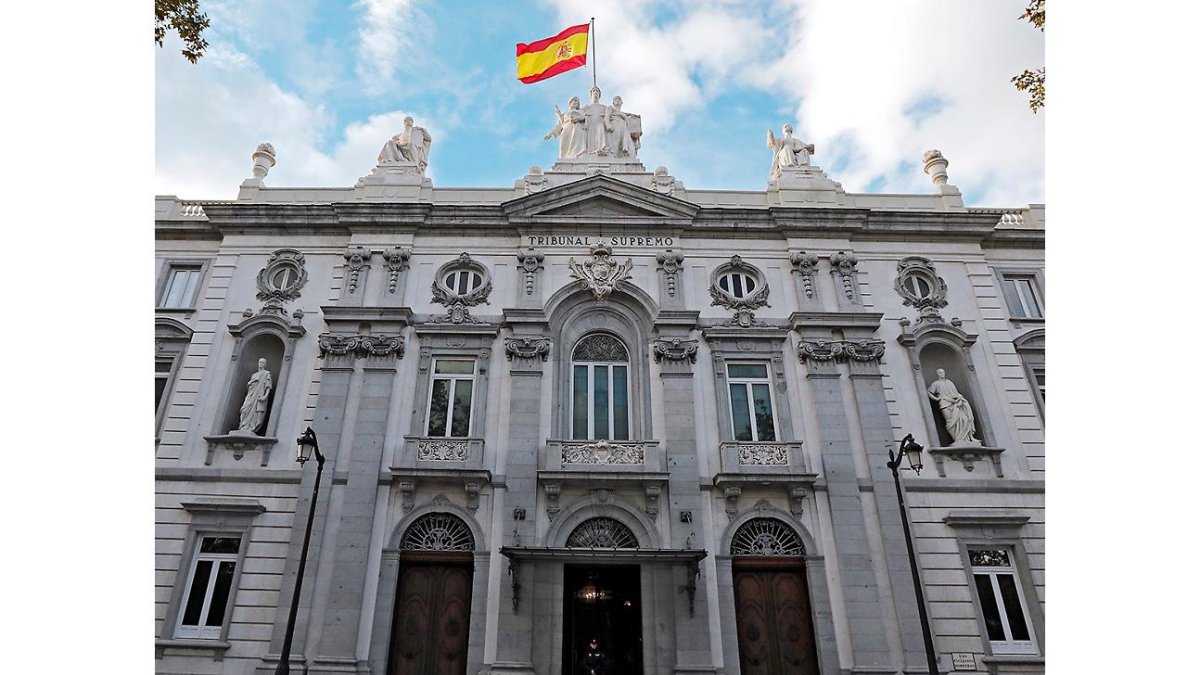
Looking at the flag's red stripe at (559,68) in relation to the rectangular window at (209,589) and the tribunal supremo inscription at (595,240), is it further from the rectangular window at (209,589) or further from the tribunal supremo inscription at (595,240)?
the rectangular window at (209,589)

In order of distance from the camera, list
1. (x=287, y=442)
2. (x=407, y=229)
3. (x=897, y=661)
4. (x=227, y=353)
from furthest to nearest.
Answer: (x=407, y=229) → (x=227, y=353) → (x=287, y=442) → (x=897, y=661)

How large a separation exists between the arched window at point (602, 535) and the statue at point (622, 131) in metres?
12.5

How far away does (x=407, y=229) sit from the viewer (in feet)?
68.3

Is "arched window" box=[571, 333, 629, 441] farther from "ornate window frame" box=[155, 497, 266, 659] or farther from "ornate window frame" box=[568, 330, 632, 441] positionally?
"ornate window frame" box=[155, 497, 266, 659]

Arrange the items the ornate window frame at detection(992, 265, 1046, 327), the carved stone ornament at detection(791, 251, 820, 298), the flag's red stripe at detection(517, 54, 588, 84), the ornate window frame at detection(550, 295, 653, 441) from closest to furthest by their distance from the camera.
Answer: the ornate window frame at detection(550, 295, 653, 441)
the carved stone ornament at detection(791, 251, 820, 298)
the ornate window frame at detection(992, 265, 1046, 327)
the flag's red stripe at detection(517, 54, 588, 84)

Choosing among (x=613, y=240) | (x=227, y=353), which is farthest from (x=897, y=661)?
(x=227, y=353)

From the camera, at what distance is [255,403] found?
1825 centimetres

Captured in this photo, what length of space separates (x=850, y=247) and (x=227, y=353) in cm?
1941

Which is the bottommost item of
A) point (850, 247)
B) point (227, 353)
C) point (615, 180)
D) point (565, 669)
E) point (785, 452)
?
point (565, 669)

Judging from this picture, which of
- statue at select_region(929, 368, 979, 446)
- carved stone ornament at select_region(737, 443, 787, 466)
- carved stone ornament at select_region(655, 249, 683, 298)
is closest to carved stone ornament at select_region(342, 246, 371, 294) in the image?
carved stone ornament at select_region(655, 249, 683, 298)

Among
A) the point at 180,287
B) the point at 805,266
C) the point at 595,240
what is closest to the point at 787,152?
the point at 805,266

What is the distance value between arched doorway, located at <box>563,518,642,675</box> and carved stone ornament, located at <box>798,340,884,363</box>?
733 cm

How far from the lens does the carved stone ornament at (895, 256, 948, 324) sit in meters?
20.0

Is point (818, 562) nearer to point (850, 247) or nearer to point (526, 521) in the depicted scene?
point (526, 521)
